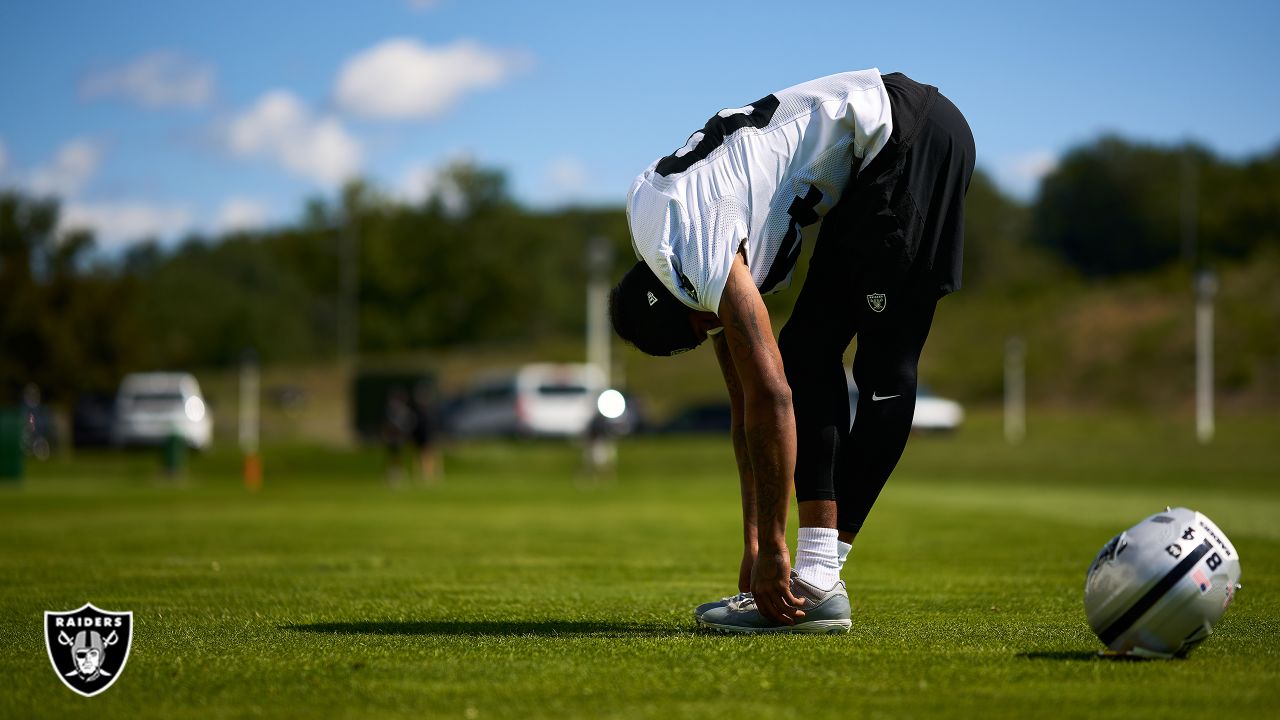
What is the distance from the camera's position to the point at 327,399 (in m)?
66.6

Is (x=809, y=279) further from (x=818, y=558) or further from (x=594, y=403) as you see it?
(x=594, y=403)

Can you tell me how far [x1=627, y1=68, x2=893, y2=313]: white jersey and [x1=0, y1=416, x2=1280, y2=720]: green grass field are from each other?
1204mm

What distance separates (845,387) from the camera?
4.68 m

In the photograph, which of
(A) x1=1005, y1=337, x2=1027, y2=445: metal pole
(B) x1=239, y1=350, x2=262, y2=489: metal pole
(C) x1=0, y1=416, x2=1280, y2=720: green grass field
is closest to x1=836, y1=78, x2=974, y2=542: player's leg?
(C) x1=0, y1=416, x2=1280, y2=720: green grass field

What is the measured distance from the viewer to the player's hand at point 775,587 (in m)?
4.29

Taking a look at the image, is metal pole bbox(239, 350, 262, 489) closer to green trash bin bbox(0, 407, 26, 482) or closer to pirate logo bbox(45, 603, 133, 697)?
green trash bin bbox(0, 407, 26, 482)

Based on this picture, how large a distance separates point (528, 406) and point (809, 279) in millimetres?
35843

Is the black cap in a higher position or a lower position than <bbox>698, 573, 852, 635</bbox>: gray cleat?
higher

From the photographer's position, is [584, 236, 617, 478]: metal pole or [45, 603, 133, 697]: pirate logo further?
[584, 236, 617, 478]: metal pole

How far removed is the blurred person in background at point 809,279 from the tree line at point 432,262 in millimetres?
46907

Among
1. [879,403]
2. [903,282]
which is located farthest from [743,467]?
[903,282]

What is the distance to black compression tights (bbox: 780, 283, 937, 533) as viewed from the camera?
4551 millimetres

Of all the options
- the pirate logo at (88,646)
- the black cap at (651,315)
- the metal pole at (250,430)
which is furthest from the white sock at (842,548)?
the metal pole at (250,430)

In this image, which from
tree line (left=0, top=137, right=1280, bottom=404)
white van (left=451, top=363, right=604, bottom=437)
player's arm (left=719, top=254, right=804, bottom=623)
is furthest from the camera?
tree line (left=0, top=137, right=1280, bottom=404)
